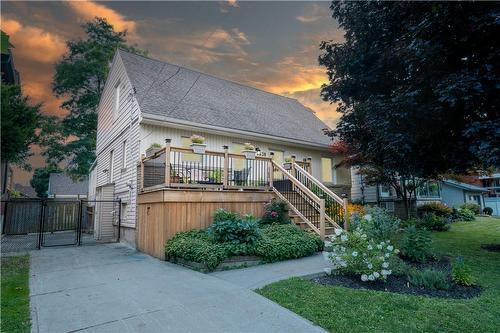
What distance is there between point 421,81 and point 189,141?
7.99 meters

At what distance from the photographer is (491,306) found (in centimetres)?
417

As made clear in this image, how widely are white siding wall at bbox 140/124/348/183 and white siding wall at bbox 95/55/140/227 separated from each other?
48cm

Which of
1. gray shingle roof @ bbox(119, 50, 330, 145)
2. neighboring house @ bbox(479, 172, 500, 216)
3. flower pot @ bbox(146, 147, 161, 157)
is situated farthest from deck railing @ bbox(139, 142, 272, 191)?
neighboring house @ bbox(479, 172, 500, 216)

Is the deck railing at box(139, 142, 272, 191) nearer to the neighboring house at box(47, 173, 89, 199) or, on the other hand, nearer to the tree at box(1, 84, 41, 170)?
the tree at box(1, 84, 41, 170)

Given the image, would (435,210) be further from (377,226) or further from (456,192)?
(456,192)

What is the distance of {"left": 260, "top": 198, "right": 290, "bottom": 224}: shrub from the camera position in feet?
30.0

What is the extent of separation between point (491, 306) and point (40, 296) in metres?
6.89

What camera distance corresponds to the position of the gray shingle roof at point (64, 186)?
33406 mm

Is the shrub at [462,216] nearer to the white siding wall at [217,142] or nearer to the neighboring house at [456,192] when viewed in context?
the white siding wall at [217,142]

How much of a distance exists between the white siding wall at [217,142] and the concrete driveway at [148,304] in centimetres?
517

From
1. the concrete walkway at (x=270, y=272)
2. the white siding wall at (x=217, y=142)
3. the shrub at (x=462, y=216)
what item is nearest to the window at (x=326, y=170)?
the white siding wall at (x=217, y=142)

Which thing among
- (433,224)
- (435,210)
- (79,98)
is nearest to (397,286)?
(433,224)

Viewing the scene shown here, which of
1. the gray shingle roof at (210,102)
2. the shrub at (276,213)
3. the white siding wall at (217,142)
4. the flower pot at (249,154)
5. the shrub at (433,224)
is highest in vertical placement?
the gray shingle roof at (210,102)

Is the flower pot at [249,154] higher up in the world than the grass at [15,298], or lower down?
higher up
